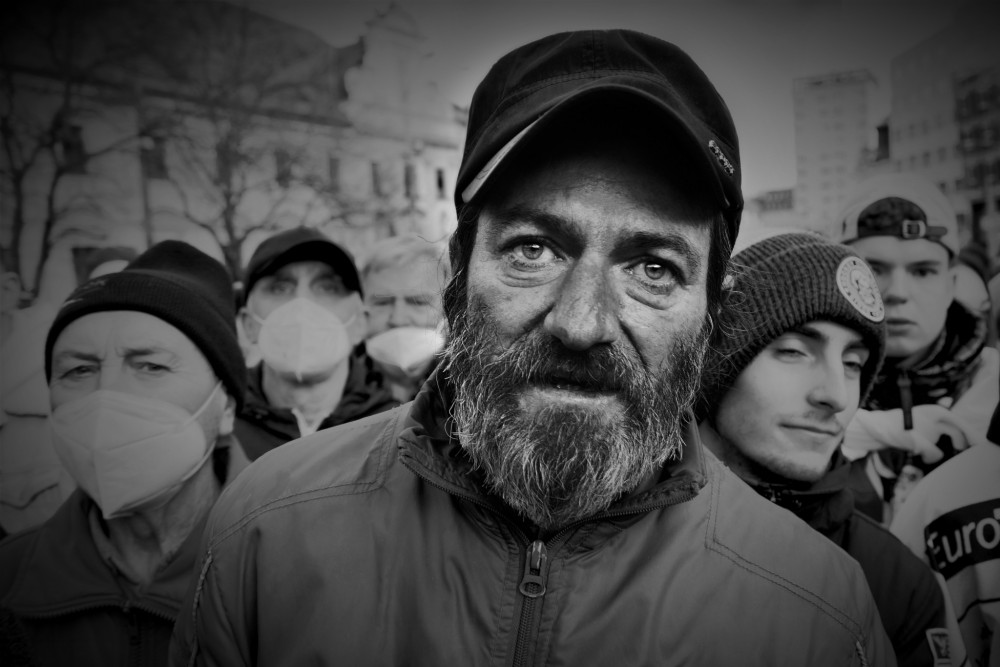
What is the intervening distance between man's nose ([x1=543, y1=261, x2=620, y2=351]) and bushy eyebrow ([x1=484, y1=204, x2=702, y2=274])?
75 mm

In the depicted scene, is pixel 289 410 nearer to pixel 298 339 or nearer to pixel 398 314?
pixel 298 339

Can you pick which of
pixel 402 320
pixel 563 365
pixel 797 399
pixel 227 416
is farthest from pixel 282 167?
pixel 797 399

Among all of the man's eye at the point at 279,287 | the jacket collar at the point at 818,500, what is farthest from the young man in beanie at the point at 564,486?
the man's eye at the point at 279,287

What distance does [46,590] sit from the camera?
2.08 meters

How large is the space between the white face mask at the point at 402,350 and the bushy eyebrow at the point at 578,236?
7.02ft

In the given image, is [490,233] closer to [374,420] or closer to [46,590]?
[374,420]

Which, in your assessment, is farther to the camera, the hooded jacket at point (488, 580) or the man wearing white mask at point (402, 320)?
the man wearing white mask at point (402, 320)

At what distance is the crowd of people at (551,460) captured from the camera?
1341 mm

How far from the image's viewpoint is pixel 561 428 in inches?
55.1

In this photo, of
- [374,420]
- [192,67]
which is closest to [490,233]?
[374,420]

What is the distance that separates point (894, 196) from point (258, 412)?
3.39 m

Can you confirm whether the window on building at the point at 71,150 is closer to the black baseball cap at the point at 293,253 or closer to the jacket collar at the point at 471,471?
the black baseball cap at the point at 293,253

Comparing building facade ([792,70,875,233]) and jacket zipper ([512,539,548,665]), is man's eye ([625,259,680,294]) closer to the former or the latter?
jacket zipper ([512,539,548,665])

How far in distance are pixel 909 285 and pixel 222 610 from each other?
303cm
